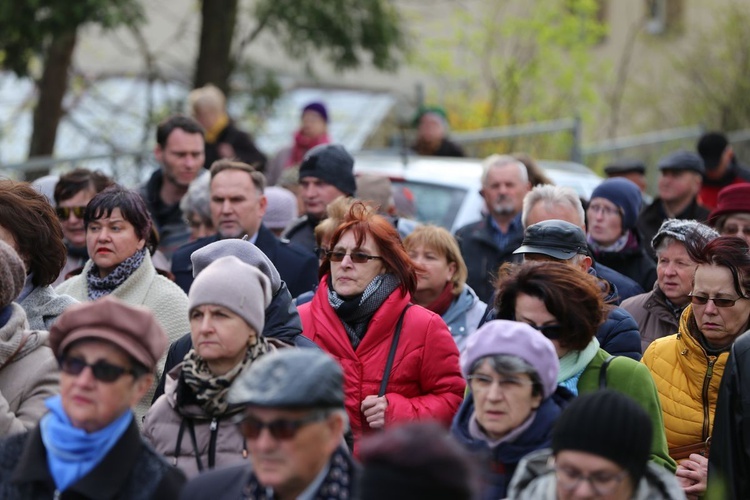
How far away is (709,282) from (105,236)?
2.98 meters

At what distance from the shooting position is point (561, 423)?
4.45 metres

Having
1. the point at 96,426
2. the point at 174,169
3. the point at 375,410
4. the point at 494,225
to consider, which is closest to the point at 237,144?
the point at 174,169

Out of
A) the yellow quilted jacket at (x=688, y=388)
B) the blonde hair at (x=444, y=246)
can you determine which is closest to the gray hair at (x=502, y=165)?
the blonde hair at (x=444, y=246)

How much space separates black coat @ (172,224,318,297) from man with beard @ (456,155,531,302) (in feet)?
4.38

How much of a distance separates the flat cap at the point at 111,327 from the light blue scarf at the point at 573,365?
1.81 m

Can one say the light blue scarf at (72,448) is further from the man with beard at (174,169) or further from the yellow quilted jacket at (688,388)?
the man with beard at (174,169)

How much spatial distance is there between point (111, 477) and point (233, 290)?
3.36ft

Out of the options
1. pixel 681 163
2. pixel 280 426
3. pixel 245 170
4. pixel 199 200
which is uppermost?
pixel 681 163

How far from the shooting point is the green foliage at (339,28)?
49.5 ft

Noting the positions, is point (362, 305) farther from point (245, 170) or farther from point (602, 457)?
point (245, 170)

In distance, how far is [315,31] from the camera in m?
15.2

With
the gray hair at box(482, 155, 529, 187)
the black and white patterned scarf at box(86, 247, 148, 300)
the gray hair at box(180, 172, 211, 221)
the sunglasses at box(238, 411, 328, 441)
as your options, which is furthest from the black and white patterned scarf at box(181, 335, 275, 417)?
the gray hair at box(482, 155, 529, 187)

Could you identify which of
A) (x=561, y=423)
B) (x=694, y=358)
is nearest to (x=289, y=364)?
(x=561, y=423)

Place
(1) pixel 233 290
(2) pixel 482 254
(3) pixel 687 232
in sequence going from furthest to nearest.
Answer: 1. (2) pixel 482 254
2. (3) pixel 687 232
3. (1) pixel 233 290
